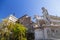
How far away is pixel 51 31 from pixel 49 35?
2.05 feet

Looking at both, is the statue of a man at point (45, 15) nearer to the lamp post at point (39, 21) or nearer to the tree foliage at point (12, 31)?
the lamp post at point (39, 21)

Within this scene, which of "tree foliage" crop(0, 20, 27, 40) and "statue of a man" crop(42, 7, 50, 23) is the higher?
"statue of a man" crop(42, 7, 50, 23)

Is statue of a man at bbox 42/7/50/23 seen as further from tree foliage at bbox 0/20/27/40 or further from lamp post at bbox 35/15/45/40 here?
tree foliage at bbox 0/20/27/40

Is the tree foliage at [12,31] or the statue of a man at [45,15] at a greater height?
the statue of a man at [45,15]

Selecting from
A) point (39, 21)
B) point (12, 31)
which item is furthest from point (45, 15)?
point (12, 31)

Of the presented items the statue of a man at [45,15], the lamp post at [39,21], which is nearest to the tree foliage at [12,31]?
the lamp post at [39,21]

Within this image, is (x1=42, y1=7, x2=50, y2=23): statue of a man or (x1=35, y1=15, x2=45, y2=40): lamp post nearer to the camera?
(x1=42, y1=7, x2=50, y2=23): statue of a man

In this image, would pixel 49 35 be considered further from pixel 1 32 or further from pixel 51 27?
pixel 1 32

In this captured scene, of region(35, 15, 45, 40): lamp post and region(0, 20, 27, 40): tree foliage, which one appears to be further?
region(35, 15, 45, 40): lamp post

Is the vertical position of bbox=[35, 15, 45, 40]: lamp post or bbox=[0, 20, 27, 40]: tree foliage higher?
bbox=[35, 15, 45, 40]: lamp post

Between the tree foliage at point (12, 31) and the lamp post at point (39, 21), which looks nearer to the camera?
the tree foliage at point (12, 31)

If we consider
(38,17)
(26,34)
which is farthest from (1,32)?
(38,17)

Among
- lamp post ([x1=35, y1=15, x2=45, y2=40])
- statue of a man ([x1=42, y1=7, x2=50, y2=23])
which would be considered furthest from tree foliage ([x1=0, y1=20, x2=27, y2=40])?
statue of a man ([x1=42, y1=7, x2=50, y2=23])

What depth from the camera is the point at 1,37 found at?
88.0 ft
